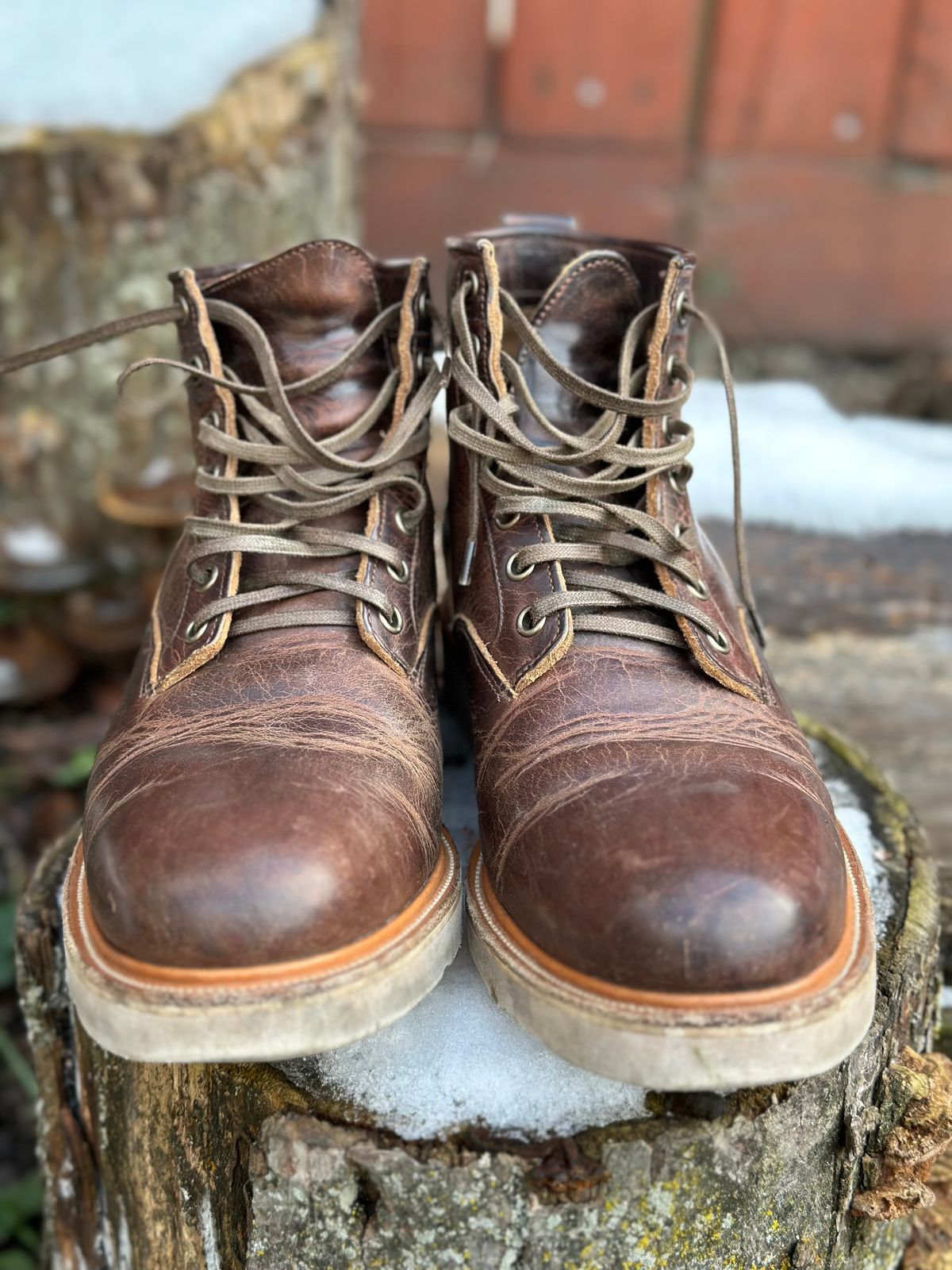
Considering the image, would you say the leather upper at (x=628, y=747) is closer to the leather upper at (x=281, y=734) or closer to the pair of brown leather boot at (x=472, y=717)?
the pair of brown leather boot at (x=472, y=717)

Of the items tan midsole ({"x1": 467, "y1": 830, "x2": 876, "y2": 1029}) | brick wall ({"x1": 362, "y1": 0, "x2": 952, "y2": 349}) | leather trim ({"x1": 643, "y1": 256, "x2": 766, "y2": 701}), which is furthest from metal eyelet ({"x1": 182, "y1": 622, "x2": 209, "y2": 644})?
brick wall ({"x1": 362, "y1": 0, "x2": 952, "y2": 349})

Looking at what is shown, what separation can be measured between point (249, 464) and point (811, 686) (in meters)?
1.73

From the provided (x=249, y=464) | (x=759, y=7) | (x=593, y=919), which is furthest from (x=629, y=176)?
(x=593, y=919)

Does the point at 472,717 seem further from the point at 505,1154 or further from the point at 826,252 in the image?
the point at 826,252

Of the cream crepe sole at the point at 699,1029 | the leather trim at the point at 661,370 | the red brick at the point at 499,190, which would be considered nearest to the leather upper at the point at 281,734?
the cream crepe sole at the point at 699,1029

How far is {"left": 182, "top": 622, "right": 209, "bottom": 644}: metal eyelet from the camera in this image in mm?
1561

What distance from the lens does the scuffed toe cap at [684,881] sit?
118 centimetres

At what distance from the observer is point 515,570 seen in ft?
5.32

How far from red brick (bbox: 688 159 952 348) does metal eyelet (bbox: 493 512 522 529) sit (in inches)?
154

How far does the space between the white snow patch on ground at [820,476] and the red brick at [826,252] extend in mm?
2200

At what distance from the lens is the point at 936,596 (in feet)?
9.04

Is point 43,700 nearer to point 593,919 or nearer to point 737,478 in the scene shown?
point 737,478

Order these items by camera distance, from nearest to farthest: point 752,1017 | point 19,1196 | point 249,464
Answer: point 752,1017
point 249,464
point 19,1196

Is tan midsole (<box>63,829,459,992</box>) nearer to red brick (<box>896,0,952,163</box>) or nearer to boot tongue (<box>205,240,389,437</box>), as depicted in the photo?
boot tongue (<box>205,240,389,437</box>)
